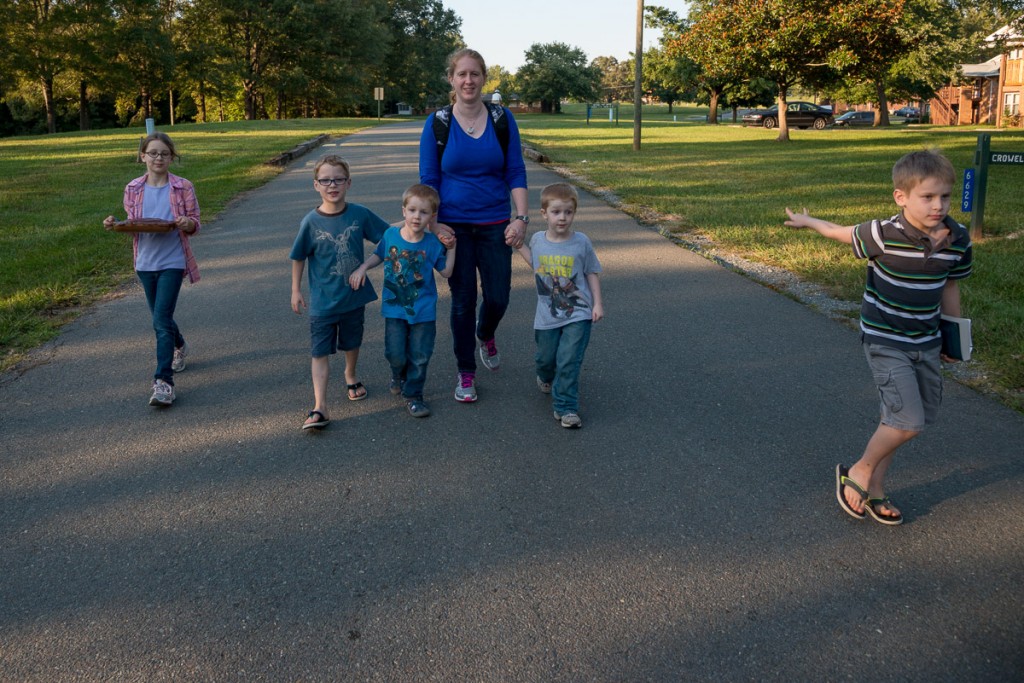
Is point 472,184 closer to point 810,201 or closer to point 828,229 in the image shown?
point 828,229

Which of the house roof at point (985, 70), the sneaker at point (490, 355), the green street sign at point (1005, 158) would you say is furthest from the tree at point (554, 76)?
the sneaker at point (490, 355)

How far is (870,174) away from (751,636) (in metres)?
17.6

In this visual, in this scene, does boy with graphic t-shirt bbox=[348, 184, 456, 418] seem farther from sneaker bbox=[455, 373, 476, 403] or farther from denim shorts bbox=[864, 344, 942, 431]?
denim shorts bbox=[864, 344, 942, 431]

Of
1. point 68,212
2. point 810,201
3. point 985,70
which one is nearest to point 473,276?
point 68,212

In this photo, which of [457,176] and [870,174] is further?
[870,174]

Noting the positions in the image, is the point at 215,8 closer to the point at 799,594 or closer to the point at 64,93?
the point at 64,93

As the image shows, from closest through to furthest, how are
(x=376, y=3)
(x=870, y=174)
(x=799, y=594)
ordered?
(x=799, y=594)
(x=870, y=174)
(x=376, y=3)

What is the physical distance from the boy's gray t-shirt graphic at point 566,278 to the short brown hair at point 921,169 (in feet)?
5.56

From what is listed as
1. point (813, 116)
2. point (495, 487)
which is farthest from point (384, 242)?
point (813, 116)

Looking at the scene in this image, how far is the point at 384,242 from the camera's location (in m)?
4.86

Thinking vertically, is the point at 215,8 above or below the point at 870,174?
above

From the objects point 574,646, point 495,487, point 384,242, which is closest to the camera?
point 574,646

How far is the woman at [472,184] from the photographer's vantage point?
4.75 meters

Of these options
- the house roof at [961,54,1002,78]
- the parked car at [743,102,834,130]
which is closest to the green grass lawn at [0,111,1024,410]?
the parked car at [743,102,834,130]
